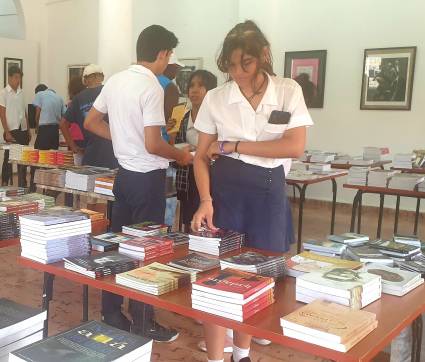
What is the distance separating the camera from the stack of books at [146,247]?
176 centimetres

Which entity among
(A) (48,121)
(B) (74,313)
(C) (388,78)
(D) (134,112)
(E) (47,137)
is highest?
(C) (388,78)

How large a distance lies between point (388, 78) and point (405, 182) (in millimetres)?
2418

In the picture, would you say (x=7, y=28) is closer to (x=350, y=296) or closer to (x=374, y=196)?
(x=374, y=196)

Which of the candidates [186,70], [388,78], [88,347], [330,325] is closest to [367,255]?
[330,325]

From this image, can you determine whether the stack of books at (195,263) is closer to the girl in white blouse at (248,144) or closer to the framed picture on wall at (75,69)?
the girl in white blouse at (248,144)

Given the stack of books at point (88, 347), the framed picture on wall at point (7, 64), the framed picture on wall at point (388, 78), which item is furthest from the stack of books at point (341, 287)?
the framed picture on wall at point (7, 64)

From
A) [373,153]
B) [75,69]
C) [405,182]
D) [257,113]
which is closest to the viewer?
[257,113]

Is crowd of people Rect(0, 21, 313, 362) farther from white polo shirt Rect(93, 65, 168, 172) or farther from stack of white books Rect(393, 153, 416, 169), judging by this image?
stack of white books Rect(393, 153, 416, 169)

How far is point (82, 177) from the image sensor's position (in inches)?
134

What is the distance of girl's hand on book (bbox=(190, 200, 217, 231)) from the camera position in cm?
189

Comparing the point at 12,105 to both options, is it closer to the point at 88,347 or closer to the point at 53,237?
the point at 53,237

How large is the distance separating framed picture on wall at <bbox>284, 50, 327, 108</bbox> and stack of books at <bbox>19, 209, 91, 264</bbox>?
17.1 ft

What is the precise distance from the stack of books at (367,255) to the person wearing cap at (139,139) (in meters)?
1.05

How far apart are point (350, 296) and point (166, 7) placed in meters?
7.24
